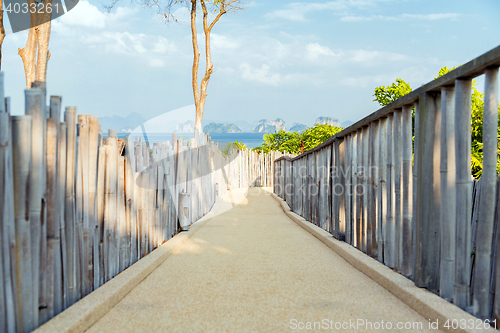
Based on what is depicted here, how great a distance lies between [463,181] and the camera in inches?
79.4

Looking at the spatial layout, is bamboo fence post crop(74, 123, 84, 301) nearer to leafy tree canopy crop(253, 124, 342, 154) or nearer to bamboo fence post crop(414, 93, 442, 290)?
bamboo fence post crop(414, 93, 442, 290)

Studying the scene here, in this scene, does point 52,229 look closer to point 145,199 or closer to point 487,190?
point 145,199

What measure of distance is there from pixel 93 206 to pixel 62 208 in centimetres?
37

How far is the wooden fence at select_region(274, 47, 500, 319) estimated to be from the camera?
188 centimetres

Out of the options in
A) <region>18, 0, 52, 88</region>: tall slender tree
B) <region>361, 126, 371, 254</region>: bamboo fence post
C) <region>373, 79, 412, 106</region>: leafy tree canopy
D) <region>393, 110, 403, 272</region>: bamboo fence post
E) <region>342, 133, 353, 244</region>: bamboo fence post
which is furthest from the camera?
<region>373, 79, 412, 106</region>: leafy tree canopy

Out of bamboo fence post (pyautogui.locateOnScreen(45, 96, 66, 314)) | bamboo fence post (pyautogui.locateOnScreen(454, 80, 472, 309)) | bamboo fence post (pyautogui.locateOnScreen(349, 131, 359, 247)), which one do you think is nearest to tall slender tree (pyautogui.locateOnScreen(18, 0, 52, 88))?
bamboo fence post (pyautogui.locateOnScreen(45, 96, 66, 314))

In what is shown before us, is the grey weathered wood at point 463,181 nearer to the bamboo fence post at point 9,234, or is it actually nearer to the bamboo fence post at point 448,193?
the bamboo fence post at point 448,193

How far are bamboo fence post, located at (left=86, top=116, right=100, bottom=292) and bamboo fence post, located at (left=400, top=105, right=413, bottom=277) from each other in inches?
89.0

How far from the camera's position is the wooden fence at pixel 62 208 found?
1.75 m

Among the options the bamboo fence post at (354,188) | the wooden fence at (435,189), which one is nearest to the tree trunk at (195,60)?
the bamboo fence post at (354,188)

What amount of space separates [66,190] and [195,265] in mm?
1671

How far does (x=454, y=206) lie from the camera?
2.16 meters

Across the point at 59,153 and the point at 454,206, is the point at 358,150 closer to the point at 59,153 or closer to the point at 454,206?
the point at 454,206

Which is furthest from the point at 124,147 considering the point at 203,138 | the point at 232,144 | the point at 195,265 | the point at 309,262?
the point at 232,144
